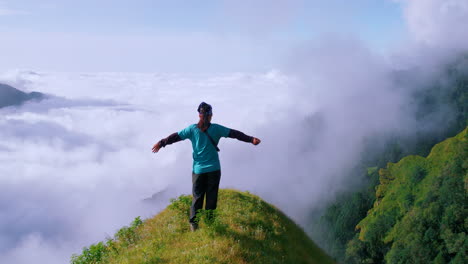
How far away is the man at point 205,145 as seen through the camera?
35.5 ft

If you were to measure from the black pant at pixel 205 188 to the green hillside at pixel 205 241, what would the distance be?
45 centimetres

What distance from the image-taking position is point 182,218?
1354 cm

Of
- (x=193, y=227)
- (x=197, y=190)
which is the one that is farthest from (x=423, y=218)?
(x=197, y=190)

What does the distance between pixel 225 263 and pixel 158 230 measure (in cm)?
432

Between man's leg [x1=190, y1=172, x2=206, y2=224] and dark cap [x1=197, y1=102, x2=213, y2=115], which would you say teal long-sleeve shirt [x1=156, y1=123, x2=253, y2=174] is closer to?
man's leg [x1=190, y1=172, x2=206, y2=224]

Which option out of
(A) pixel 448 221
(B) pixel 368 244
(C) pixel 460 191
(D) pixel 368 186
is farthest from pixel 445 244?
(D) pixel 368 186

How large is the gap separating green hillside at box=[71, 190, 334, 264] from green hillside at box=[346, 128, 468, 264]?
7237cm

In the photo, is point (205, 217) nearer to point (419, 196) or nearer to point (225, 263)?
point (225, 263)

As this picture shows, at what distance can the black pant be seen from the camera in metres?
11.2

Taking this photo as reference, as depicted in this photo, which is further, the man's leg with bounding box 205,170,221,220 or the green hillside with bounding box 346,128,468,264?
Answer: the green hillside with bounding box 346,128,468,264

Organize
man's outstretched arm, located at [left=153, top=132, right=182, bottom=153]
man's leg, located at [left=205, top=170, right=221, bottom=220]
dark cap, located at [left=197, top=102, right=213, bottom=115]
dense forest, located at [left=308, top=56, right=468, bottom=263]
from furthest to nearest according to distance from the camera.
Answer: dense forest, located at [left=308, top=56, right=468, bottom=263], man's leg, located at [left=205, top=170, right=221, bottom=220], dark cap, located at [left=197, top=102, right=213, bottom=115], man's outstretched arm, located at [left=153, top=132, right=182, bottom=153]

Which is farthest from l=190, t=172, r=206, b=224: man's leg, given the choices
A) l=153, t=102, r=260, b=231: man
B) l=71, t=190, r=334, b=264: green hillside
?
l=71, t=190, r=334, b=264: green hillside

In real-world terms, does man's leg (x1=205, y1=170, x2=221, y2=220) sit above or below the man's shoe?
above

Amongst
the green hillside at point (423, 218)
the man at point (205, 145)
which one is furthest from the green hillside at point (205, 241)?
the green hillside at point (423, 218)
